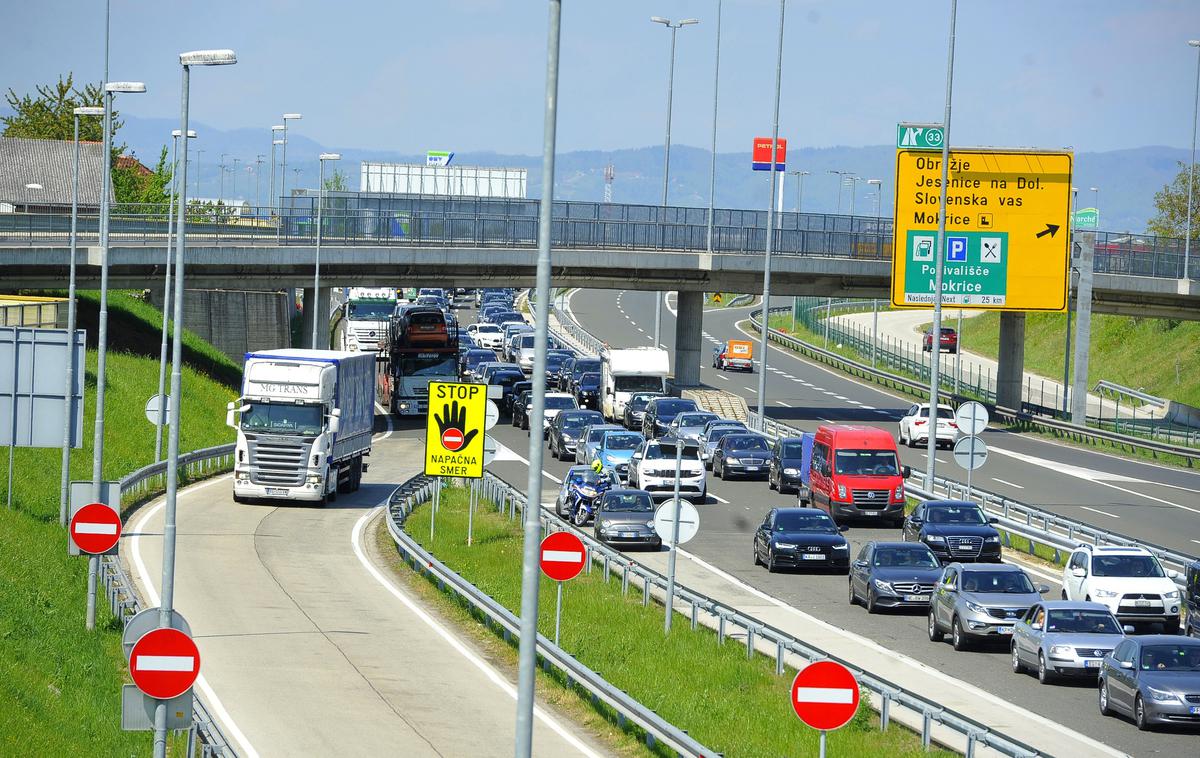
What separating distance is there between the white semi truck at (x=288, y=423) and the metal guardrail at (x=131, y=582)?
7.77 feet

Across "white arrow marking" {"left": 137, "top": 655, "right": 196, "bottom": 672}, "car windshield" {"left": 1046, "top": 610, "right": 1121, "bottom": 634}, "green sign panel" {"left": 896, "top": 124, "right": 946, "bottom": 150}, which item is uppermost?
"green sign panel" {"left": 896, "top": 124, "right": 946, "bottom": 150}

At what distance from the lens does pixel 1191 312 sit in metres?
71.8

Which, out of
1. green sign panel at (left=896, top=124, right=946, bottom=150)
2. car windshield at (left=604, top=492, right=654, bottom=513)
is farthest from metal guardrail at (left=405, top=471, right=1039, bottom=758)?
green sign panel at (left=896, top=124, right=946, bottom=150)

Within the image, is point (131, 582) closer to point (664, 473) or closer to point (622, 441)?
point (664, 473)

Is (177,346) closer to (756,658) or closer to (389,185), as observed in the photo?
(756,658)

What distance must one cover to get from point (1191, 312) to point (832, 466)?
1450 inches

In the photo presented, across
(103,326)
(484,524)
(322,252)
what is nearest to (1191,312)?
(322,252)

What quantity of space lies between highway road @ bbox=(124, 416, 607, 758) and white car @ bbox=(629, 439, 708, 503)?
8.16m

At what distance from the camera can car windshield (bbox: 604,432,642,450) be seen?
49000mm

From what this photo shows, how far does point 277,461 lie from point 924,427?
27.3 metres

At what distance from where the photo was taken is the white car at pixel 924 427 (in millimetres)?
59031

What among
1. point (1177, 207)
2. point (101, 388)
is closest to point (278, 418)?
point (101, 388)

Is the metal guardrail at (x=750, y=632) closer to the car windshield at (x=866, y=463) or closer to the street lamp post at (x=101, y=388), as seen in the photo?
the street lamp post at (x=101, y=388)

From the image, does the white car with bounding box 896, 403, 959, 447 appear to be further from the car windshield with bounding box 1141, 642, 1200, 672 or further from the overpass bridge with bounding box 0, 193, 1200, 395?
the car windshield with bounding box 1141, 642, 1200, 672
